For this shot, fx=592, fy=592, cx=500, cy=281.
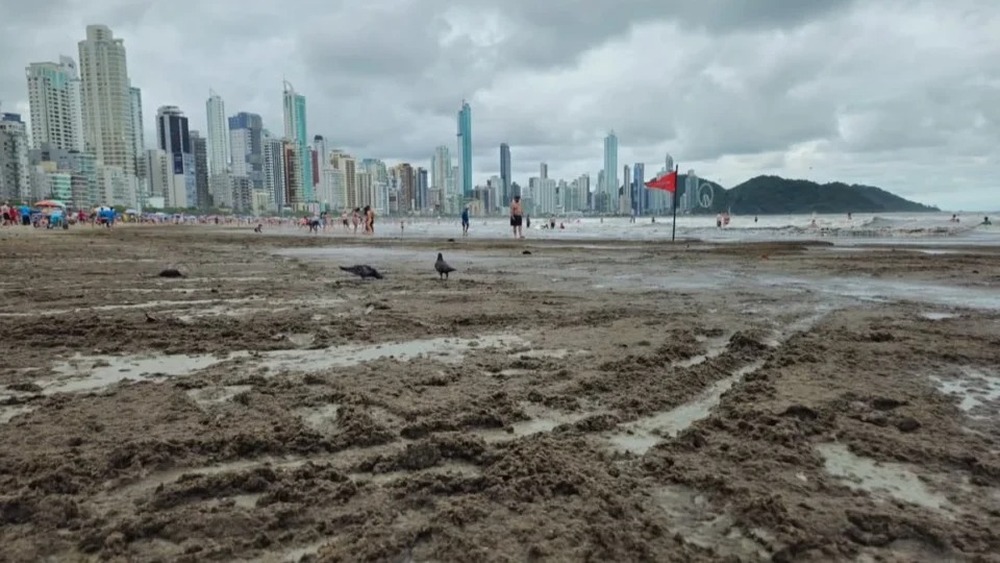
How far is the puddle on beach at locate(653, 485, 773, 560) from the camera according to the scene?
85.8 inches

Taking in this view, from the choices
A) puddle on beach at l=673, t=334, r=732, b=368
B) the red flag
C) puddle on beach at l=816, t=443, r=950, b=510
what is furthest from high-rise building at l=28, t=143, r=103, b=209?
puddle on beach at l=816, t=443, r=950, b=510

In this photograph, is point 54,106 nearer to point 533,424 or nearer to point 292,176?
point 292,176

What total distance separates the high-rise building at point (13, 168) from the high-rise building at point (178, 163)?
43779mm

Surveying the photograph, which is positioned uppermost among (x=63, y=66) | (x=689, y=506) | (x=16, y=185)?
(x=63, y=66)

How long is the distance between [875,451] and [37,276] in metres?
12.4

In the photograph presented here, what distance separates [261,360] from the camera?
15.8 ft

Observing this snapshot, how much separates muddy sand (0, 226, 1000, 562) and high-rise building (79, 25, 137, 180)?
200 m

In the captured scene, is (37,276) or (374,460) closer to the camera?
(374,460)

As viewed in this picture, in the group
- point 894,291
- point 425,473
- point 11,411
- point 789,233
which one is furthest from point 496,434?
point 789,233

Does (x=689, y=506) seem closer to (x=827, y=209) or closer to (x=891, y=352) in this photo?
(x=891, y=352)

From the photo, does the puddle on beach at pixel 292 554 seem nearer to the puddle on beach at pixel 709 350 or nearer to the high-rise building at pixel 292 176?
the puddle on beach at pixel 709 350

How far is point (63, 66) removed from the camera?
186m

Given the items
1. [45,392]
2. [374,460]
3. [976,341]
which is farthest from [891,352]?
[45,392]

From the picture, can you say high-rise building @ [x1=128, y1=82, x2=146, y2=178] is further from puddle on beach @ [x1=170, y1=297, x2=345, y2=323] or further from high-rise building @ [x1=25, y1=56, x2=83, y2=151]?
puddle on beach @ [x1=170, y1=297, x2=345, y2=323]
